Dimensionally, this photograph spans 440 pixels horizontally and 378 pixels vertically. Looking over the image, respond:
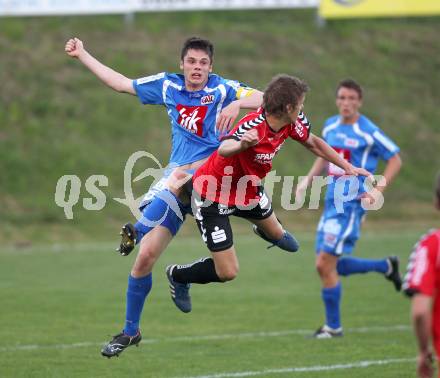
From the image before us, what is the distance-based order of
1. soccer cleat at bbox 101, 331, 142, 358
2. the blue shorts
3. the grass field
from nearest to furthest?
soccer cleat at bbox 101, 331, 142, 358
the grass field
the blue shorts

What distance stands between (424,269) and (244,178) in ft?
8.82

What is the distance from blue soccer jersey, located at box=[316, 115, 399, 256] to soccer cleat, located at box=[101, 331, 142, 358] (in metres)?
3.09

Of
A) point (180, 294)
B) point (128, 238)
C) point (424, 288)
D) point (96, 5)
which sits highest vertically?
point (96, 5)

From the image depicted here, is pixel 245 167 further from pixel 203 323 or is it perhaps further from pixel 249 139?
pixel 203 323

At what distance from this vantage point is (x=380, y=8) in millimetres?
22609

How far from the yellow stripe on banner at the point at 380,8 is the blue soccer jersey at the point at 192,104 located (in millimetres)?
15681

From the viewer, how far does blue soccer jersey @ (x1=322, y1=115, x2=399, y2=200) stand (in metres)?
9.91

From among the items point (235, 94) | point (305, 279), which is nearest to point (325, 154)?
point (235, 94)

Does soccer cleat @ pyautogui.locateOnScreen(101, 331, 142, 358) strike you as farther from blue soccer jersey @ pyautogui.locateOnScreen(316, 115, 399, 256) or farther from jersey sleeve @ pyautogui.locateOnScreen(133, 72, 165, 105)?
blue soccer jersey @ pyautogui.locateOnScreen(316, 115, 399, 256)

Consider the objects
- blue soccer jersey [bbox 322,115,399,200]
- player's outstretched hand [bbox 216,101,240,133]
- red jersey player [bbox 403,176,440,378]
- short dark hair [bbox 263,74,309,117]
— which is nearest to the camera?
red jersey player [bbox 403,176,440,378]

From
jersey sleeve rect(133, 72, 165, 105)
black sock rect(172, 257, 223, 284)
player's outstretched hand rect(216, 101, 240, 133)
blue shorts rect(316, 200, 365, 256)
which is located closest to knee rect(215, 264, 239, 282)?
black sock rect(172, 257, 223, 284)

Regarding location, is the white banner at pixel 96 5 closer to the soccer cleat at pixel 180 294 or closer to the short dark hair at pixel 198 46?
the short dark hair at pixel 198 46

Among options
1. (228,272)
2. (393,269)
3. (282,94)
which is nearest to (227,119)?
(282,94)

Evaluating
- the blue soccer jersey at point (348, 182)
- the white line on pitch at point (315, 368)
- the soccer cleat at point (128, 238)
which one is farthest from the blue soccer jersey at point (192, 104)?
the blue soccer jersey at point (348, 182)
